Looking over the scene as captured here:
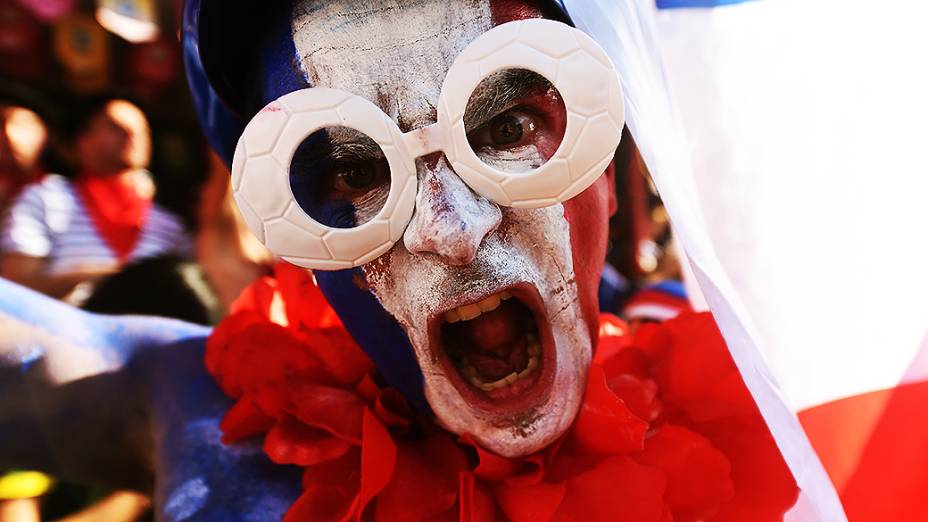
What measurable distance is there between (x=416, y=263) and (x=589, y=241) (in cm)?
25

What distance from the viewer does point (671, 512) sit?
1.13 meters

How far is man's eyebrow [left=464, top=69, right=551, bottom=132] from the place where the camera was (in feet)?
3.25

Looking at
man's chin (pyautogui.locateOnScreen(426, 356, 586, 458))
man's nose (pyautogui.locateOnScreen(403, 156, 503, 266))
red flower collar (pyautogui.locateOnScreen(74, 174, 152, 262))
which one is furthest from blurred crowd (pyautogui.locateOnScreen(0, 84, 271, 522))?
man's nose (pyautogui.locateOnScreen(403, 156, 503, 266))

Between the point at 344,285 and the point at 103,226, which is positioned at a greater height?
the point at 344,285

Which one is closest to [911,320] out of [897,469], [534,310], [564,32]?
[897,469]

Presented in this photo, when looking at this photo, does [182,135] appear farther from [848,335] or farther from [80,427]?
[848,335]

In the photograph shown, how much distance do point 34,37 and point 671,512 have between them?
12.4ft

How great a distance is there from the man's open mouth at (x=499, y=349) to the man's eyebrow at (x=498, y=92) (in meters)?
0.21

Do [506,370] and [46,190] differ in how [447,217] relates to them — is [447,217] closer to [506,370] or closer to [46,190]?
[506,370]

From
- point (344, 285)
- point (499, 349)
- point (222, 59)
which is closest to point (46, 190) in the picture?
point (222, 59)

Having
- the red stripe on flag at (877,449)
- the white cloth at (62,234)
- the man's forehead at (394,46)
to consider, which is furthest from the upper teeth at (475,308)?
the white cloth at (62,234)

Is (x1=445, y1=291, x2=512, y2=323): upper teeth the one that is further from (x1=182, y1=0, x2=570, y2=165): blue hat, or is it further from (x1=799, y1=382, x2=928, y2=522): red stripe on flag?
(x1=799, y1=382, x2=928, y2=522): red stripe on flag

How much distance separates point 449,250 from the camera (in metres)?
0.96

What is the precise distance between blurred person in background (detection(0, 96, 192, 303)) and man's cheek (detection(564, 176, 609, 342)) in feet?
4.97
